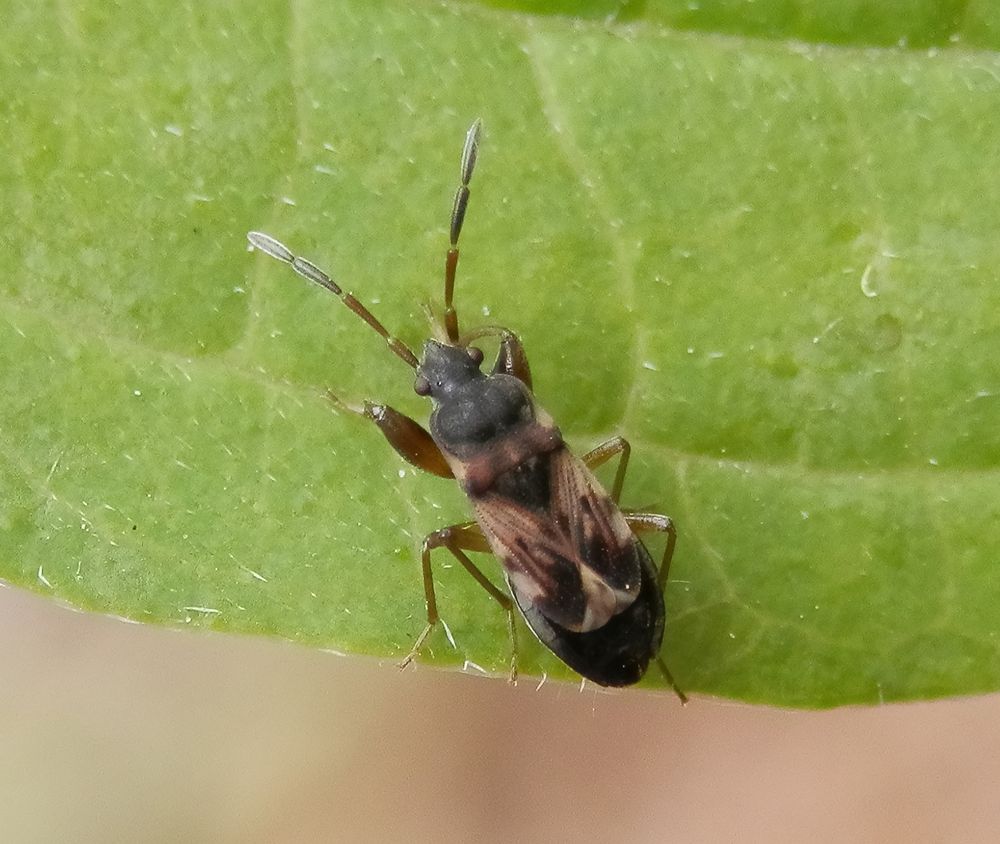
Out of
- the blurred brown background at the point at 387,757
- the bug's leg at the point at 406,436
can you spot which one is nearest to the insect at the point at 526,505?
the bug's leg at the point at 406,436

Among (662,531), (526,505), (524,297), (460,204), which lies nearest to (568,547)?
(526,505)

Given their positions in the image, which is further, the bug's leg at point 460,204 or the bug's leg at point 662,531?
the bug's leg at point 662,531

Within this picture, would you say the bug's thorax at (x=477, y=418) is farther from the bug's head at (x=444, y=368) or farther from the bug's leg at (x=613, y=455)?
the bug's leg at (x=613, y=455)

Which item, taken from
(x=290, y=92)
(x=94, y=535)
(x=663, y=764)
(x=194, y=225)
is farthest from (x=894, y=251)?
(x=663, y=764)

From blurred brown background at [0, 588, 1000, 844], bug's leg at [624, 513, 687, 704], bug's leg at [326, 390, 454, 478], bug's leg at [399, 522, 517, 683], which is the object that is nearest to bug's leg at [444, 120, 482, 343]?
bug's leg at [326, 390, 454, 478]

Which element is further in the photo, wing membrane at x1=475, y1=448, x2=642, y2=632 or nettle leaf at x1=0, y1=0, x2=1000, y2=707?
wing membrane at x1=475, y1=448, x2=642, y2=632

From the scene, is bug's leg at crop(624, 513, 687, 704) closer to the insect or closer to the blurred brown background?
the insect

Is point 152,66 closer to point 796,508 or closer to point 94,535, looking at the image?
point 94,535
